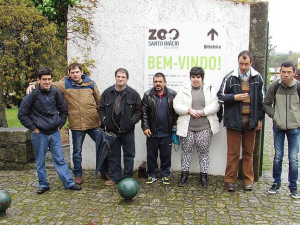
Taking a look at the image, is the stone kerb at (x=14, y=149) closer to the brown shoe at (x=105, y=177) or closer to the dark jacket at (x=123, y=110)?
the brown shoe at (x=105, y=177)

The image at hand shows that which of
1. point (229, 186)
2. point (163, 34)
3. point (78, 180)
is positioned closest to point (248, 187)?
point (229, 186)

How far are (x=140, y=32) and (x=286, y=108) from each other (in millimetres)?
2732

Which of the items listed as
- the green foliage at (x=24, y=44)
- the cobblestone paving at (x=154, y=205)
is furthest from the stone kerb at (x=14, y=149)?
the green foliage at (x=24, y=44)

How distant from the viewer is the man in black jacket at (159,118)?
5477 millimetres

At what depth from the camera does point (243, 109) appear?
5.13 metres

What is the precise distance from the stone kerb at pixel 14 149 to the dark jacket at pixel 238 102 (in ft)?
12.5

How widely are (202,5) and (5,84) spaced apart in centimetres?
493

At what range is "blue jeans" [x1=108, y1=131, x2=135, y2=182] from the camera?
219 inches

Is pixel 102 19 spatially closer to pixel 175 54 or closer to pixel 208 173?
pixel 175 54

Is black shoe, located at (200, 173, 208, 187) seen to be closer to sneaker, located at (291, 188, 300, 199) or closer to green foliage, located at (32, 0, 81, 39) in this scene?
sneaker, located at (291, 188, 300, 199)

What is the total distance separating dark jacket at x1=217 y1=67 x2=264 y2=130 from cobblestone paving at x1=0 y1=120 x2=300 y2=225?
3.60 ft

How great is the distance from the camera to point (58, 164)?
540cm

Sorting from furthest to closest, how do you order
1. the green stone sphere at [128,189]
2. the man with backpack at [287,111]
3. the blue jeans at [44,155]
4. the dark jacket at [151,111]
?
the dark jacket at [151,111]
the blue jeans at [44,155]
the man with backpack at [287,111]
the green stone sphere at [128,189]

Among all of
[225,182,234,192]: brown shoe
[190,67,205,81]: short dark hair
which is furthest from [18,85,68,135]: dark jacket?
[225,182,234,192]: brown shoe
